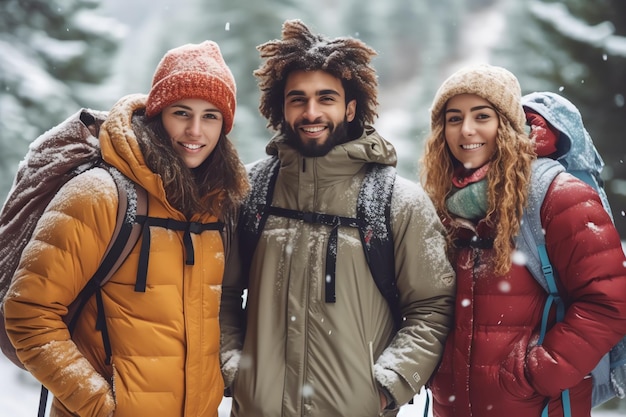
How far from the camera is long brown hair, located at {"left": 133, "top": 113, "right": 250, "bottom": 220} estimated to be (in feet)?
9.64

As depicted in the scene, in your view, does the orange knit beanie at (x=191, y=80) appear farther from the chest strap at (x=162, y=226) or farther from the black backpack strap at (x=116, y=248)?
the chest strap at (x=162, y=226)

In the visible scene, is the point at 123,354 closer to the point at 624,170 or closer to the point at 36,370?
the point at 36,370

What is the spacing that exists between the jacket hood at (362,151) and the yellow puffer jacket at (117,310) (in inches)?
30.0

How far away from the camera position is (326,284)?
3.26 meters

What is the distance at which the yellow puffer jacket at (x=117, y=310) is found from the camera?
8.73 ft

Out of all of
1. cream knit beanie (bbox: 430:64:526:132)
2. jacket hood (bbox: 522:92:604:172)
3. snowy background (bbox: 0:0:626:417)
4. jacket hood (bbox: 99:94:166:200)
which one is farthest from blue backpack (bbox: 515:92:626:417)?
snowy background (bbox: 0:0:626:417)

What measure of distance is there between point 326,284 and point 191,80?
1.24m

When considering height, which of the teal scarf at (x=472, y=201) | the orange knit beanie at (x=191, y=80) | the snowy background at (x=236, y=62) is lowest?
the teal scarf at (x=472, y=201)

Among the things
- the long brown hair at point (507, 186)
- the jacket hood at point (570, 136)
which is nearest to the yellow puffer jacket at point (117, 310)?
the long brown hair at point (507, 186)

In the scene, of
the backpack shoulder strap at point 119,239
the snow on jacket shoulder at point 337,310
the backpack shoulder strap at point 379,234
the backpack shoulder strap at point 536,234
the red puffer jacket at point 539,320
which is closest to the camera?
the backpack shoulder strap at point 119,239

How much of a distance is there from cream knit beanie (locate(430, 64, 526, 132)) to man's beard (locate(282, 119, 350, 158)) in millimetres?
632

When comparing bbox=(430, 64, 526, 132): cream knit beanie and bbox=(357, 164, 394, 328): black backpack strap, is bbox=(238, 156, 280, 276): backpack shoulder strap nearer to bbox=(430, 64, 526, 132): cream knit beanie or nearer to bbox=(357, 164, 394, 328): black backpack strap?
bbox=(357, 164, 394, 328): black backpack strap

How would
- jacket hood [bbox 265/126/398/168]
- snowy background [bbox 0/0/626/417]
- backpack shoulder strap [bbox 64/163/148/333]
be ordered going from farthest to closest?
snowy background [bbox 0/0/626/417]
jacket hood [bbox 265/126/398/168]
backpack shoulder strap [bbox 64/163/148/333]

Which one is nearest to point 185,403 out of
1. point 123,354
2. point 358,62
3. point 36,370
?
point 123,354
